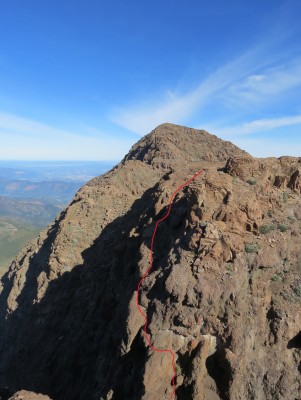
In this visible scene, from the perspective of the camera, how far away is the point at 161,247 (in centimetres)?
2203

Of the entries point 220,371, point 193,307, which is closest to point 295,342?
point 220,371

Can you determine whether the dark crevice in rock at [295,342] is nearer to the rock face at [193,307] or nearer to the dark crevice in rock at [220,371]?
the rock face at [193,307]

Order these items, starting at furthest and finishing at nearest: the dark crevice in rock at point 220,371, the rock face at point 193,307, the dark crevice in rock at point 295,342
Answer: the dark crevice in rock at point 295,342, the rock face at point 193,307, the dark crevice in rock at point 220,371

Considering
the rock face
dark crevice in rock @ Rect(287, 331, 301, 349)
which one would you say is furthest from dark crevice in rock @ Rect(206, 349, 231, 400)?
dark crevice in rock @ Rect(287, 331, 301, 349)

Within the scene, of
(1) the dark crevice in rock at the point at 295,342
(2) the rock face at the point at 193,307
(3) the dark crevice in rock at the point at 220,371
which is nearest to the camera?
(3) the dark crevice in rock at the point at 220,371

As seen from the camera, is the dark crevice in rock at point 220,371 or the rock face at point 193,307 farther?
the rock face at point 193,307

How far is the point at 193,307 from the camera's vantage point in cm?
1741

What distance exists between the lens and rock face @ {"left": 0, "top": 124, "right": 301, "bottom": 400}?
15914mm

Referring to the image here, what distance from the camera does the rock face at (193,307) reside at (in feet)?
52.2

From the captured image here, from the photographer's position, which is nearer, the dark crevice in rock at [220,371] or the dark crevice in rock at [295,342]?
the dark crevice in rock at [220,371]

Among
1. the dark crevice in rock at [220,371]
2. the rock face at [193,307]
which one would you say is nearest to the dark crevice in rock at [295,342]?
the rock face at [193,307]

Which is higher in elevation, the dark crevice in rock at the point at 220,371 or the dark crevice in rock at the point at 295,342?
the dark crevice in rock at the point at 295,342

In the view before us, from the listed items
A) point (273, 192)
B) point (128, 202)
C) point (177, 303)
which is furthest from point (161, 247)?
point (128, 202)

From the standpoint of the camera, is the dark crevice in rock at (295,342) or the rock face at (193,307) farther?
the dark crevice in rock at (295,342)
